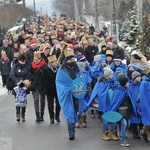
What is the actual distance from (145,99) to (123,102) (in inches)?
18.3

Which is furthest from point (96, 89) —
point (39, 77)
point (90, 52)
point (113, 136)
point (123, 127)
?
point (90, 52)

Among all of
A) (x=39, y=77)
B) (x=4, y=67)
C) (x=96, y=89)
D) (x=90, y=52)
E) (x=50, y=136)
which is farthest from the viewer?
(x=4, y=67)

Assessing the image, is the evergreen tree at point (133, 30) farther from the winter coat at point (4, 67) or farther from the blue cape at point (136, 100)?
the blue cape at point (136, 100)

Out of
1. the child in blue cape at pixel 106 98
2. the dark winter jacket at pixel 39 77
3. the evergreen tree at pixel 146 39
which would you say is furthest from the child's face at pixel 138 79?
the evergreen tree at pixel 146 39

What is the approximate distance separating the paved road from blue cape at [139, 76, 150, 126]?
501mm

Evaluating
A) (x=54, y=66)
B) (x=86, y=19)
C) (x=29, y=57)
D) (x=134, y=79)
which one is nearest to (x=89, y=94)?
A: (x=54, y=66)

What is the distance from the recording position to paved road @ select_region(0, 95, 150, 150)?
10773mm

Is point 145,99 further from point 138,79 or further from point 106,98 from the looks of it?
point 106,98

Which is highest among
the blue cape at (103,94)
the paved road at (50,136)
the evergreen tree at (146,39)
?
the evergreen tree at (146,39)

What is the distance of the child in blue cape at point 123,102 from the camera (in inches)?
418

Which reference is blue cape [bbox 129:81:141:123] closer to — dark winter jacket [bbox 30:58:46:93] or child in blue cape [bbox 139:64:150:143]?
child in blue cape [bbox 139:64:150:143]

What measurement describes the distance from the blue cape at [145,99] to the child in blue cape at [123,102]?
28 cm

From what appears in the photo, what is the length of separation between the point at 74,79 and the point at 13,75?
9.11ft

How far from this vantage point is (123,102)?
10742 millimetres
